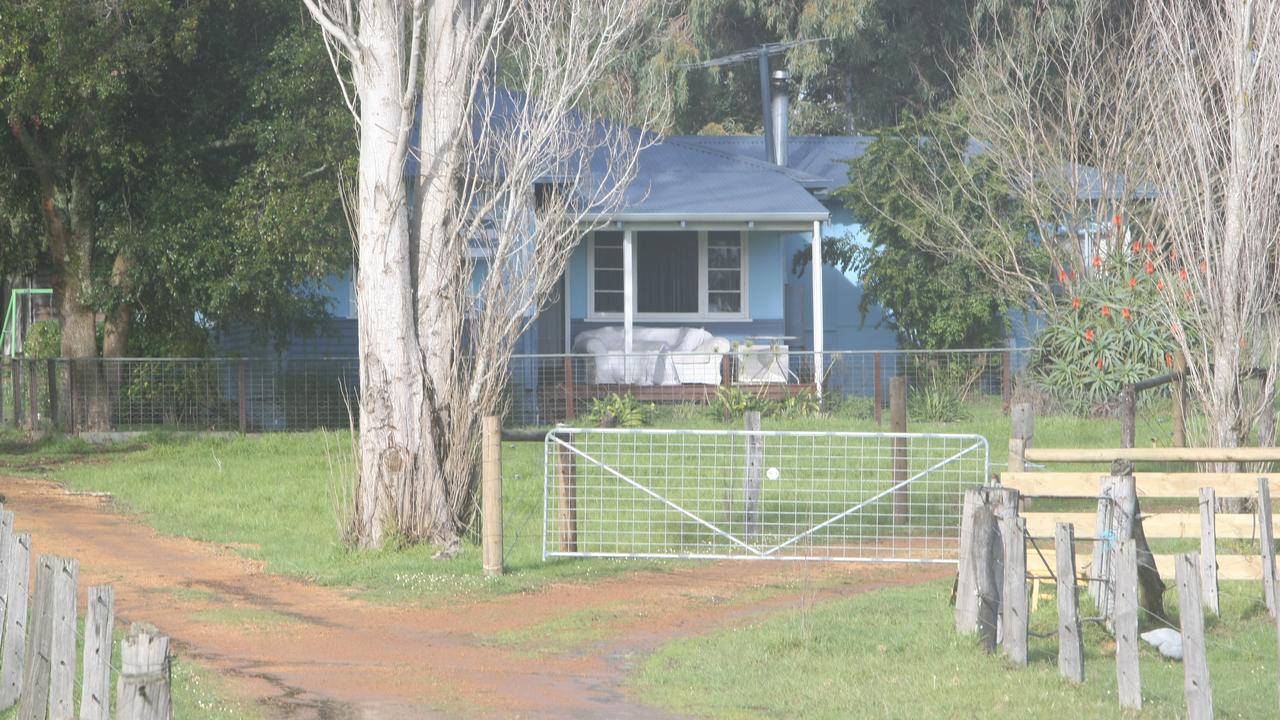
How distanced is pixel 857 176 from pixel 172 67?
11.8 m

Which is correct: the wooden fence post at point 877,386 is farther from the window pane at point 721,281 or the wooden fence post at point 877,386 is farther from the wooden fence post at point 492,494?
the wooden fence post at point 492,494

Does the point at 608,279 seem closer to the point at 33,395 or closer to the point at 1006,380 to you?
the point at 1006,380

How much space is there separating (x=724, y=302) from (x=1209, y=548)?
17.2m

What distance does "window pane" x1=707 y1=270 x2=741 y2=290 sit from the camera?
27.3m

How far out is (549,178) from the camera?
24266 millimetres

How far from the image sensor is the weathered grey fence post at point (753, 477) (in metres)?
13.7

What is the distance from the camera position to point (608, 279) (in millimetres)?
27031

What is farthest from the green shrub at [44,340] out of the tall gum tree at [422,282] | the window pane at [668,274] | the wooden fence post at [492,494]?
the wooden fence post at [492,494]

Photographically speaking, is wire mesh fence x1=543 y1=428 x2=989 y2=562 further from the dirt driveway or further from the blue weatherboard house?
the blue weatherboard house

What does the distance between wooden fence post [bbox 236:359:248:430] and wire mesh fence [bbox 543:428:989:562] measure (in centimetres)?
719

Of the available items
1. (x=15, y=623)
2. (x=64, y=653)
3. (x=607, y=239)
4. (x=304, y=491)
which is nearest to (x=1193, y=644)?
(x=64, y=653)

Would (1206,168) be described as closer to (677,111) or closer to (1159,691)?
(1159,691)

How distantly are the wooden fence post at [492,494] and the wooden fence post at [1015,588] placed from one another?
440 cm

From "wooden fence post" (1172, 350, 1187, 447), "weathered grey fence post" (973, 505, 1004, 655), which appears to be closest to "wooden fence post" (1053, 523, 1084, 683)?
"weathered grey fence post" (973, 505, 1004, 655)
